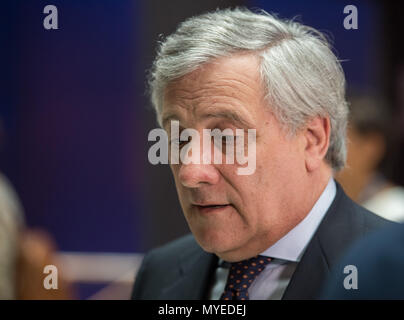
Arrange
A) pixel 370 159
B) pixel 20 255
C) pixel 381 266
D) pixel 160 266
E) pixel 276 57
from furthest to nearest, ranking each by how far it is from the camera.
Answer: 1. pixel 20 255
2. pixel 160 266
3. pixel 370 159
4. pixel 276 57
5. pixel 381 266

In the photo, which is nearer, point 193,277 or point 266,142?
point 266,142

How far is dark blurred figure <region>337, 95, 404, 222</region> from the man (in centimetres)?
8

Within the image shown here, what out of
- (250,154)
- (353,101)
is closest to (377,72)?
(353,101)

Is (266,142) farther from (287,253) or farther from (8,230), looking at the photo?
(8,230)

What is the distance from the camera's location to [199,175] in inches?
43.3

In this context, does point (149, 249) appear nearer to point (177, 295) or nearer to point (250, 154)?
point (177, 295)

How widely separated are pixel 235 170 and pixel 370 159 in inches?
14.7

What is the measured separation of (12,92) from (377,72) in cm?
89

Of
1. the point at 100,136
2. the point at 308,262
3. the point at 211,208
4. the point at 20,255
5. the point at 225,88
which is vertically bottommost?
the point at 20,255

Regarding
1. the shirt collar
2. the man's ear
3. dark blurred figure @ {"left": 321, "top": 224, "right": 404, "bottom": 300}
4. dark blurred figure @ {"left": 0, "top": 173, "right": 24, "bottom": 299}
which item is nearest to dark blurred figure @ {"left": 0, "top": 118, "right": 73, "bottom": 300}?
dark blurred figure @ {"left": 0, "top": 173, "right": 24, "bottom": 299}

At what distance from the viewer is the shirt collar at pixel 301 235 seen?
116 cm

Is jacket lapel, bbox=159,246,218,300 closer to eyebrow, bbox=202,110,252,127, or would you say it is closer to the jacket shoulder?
the jacket shoulder

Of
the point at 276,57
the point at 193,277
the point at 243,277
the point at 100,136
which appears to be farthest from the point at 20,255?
the point at 276,57

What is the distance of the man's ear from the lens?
1127 mm
